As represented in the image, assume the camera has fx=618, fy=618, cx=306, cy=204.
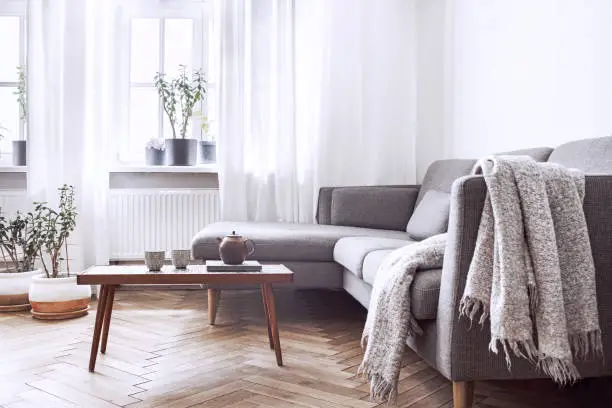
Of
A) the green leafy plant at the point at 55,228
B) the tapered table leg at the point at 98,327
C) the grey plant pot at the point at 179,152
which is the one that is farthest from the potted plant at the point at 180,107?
the tapered table leg at the point at 98,327

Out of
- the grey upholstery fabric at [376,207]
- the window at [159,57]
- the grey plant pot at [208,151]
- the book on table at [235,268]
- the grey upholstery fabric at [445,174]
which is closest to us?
the book on table at [235,268]

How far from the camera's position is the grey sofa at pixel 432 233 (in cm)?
165

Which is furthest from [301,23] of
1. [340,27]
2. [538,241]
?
[538,241]

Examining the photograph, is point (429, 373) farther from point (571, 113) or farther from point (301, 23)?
point (301, 23)

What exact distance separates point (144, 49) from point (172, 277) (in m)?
2.74

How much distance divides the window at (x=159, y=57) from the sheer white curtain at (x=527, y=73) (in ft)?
5.79

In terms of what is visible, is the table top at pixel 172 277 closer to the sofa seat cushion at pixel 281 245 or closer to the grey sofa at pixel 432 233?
the grey sofa at pixel 432 233

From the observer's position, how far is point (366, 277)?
242 cm

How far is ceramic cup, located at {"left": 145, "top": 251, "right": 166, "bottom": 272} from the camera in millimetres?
2283

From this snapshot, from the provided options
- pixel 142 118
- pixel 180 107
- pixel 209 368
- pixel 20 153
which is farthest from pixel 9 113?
pixel 209 368

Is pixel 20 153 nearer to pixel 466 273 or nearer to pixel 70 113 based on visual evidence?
pixel 70 113

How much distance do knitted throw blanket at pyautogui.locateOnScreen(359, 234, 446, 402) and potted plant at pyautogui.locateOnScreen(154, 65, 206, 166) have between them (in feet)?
8.49

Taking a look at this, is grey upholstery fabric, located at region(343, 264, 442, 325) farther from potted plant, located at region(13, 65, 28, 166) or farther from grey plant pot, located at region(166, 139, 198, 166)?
potted plant, located at region(13, 65, 28, 166)

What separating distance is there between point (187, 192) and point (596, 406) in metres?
2.88
